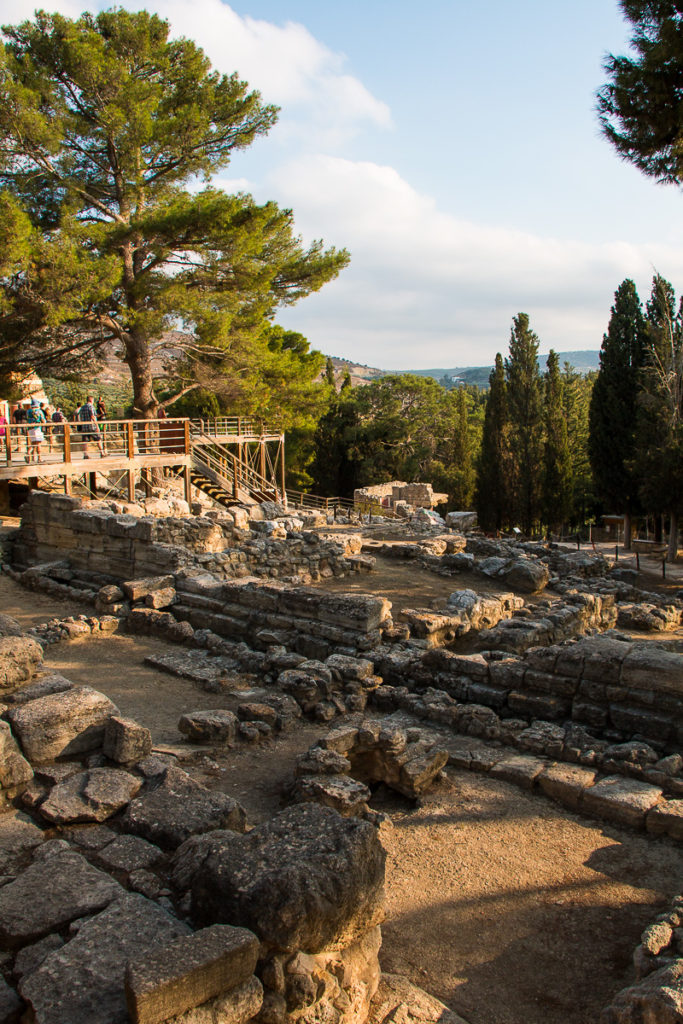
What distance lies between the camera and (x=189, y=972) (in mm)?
2672

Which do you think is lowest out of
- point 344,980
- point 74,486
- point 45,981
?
point 344,980

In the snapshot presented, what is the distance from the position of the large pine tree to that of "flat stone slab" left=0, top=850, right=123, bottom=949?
23122mm

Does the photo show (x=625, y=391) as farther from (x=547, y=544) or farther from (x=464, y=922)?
(x=464, y=922)

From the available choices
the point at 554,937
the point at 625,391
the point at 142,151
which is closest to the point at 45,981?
the point at 554,937

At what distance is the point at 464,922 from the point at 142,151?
883 inches

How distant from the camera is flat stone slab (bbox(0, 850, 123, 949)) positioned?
316 cm

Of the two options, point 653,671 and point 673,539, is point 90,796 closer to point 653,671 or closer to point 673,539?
point 653,671

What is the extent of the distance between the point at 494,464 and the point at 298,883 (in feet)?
95.3

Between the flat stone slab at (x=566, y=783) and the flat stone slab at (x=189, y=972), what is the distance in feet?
10.5

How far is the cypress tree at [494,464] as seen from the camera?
3086 cm

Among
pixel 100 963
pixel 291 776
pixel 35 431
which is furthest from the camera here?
pixel 35 431

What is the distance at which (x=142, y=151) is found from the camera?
20.9 meters

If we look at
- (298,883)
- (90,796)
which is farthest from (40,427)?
(298,883)

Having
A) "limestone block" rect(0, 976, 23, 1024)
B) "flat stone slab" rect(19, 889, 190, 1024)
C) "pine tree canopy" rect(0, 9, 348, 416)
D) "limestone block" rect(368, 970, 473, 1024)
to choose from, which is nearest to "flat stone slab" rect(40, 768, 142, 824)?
"flat stone slab" rect(19, 889, 190, 1024)
